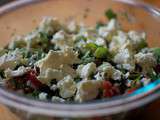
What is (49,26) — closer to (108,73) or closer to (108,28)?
(108,28)

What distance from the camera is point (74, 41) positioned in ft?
3.10

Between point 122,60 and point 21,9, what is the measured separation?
0.33 meters

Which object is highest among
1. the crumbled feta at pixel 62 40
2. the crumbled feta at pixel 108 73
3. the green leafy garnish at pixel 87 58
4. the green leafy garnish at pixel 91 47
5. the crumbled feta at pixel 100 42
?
the crumbled feta at pixel 108 73

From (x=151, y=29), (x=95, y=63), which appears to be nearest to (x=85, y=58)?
(x=95, y=63)

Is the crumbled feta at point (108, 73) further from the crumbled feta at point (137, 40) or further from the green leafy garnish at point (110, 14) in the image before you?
the green leafy garnish at point (110, 14)

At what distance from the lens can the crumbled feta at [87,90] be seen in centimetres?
74

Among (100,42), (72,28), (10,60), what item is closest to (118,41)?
(100,42)

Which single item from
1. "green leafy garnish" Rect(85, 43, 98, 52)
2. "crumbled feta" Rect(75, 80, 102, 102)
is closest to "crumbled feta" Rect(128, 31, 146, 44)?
"green leafy garnish" Rect(85, 43, 98, 52)

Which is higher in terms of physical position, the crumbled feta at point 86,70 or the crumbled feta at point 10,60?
the crumbled feta at point 86,70

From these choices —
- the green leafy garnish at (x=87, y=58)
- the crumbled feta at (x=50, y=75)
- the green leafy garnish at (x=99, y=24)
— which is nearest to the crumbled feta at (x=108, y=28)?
the green leafy garnish at (x=99, y=24)

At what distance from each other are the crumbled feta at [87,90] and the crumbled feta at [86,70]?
44 mm

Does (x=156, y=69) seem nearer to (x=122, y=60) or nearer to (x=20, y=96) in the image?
(x=122, y=60)

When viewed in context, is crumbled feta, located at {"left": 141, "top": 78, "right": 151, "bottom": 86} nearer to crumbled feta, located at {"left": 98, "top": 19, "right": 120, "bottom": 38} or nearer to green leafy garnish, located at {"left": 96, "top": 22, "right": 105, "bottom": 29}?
crumbled feta, located at {"left": 98, "top": 19, "right": 120, "bottom": 38}

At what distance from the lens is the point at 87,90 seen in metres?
0.74
